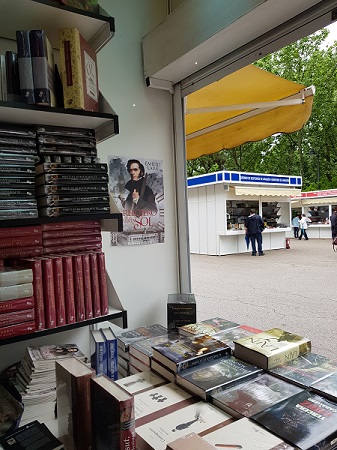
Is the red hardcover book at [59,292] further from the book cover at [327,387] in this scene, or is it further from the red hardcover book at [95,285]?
the book cover at [327,387]

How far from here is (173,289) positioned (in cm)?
237

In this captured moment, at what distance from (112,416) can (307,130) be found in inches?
337

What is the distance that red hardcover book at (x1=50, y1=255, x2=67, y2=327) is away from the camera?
1337mm

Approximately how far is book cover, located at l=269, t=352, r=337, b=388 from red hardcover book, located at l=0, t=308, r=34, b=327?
1019 mm

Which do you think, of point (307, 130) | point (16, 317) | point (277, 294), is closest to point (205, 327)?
point (16, 317)

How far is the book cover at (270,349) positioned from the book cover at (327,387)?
18cm

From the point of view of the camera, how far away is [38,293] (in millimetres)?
1295

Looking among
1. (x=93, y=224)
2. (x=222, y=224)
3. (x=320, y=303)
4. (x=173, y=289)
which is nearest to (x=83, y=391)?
(x=93, y=224)

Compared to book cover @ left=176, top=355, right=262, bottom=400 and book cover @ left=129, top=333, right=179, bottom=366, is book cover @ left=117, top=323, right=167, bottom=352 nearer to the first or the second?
book cover @ left=129, top=333, right=179, bottom=366

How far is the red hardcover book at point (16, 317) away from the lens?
120 cm

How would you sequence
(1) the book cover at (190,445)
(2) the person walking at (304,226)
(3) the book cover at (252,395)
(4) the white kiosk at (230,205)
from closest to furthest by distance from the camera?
(1) the book cover at (190,445)
(3) the book cover at (252,395)
(4) the white kiosk at (230,205)
(2) the person walking at (304,226)

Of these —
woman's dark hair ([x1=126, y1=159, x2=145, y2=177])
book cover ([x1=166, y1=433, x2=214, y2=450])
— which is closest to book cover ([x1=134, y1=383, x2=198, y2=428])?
book cover ([x1=166, y1=433, x2=214, y2=450])

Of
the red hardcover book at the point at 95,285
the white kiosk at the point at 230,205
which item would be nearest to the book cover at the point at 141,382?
the red hardcover book at the point at 95,285

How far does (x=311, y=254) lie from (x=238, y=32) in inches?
386
